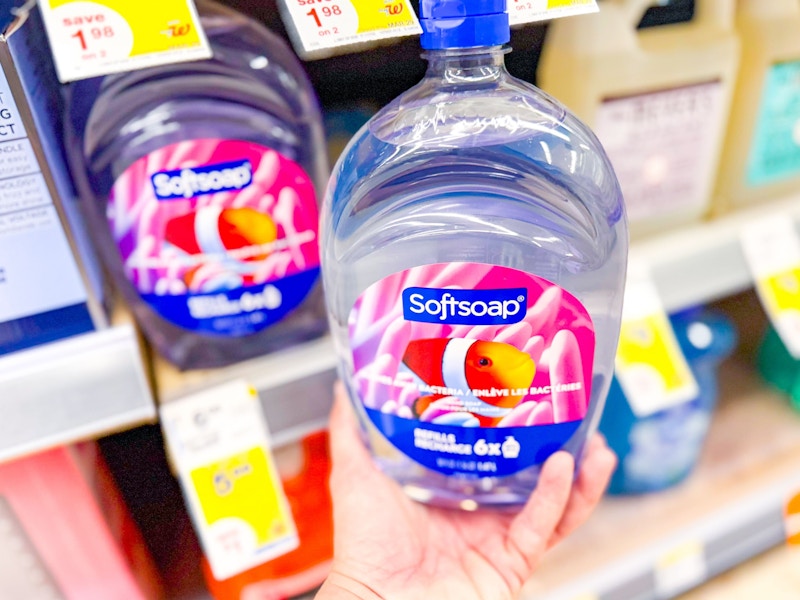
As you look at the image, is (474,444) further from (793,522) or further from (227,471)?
(793,522)

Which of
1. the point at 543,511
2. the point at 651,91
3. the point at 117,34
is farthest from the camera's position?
the point at 651,91

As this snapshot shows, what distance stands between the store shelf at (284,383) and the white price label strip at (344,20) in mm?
340

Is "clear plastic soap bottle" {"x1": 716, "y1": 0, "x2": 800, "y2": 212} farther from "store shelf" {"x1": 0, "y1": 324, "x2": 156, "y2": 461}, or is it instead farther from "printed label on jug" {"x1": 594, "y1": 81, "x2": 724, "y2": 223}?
"store shelf" {"x1": 0, "y1": 324, "x2": 156, "y2": 461}

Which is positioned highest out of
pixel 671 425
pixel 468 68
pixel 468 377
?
pixel 468 68

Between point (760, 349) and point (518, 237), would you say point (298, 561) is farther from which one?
point (760, 349)

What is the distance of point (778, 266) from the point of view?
821mm

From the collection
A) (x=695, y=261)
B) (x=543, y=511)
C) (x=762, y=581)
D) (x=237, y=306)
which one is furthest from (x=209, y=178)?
(x=762, y=581)

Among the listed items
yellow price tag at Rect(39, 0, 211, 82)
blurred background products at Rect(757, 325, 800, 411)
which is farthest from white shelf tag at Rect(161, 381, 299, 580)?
blurred background products at Rect(757, 325, 800, 411)

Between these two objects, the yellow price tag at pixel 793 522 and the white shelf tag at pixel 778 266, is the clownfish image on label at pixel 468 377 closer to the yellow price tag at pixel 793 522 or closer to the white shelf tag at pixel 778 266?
the white shelf tag at pixel 778 266

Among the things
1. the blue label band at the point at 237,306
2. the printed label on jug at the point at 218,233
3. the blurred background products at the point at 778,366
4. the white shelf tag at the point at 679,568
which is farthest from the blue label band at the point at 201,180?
the blurred background products at the point at 778,366

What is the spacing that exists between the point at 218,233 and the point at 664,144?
0.56 m

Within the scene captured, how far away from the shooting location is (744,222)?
83 centimetres

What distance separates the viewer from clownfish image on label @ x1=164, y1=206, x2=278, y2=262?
0.60 m

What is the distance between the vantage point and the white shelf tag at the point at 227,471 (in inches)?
24.7
